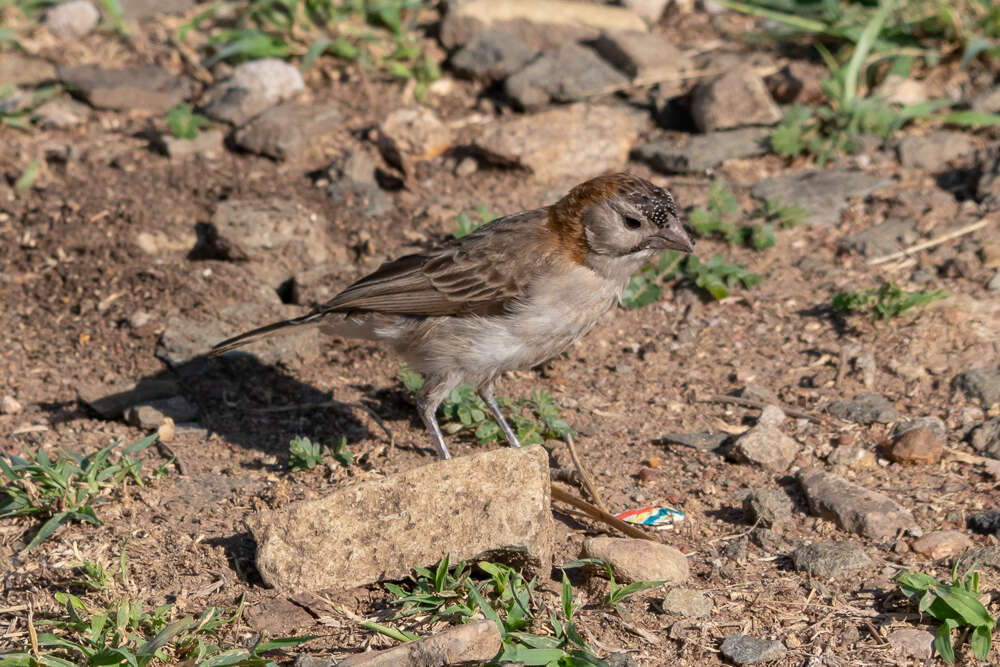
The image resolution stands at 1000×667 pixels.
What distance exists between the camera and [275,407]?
6.65m

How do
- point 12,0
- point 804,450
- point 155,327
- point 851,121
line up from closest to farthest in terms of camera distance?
point 804,450, point 155,327, point 851,121, point 12,0

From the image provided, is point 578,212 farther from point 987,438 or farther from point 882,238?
point 882,238

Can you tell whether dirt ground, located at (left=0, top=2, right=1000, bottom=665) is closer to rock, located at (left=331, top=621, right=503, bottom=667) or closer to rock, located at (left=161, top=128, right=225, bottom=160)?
rock, located at (left=161, top=128, right=225, bottom=160)

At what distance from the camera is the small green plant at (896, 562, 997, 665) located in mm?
4391

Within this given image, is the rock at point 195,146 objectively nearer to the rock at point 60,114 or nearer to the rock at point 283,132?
the rock at point 283,132

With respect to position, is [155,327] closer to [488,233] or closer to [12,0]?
[488,233]

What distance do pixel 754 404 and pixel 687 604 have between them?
1789 millimetres

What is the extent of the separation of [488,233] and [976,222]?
335 centimetres

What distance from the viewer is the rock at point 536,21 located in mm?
9664

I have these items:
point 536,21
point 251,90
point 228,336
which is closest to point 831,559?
point 228,336

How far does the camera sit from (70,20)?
10016mm

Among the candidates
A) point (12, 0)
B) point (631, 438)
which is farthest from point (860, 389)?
point (12, 0)

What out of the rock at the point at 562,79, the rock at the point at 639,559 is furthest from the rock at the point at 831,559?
the rock at the point at 562,79

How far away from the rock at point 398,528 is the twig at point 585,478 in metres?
0.66
